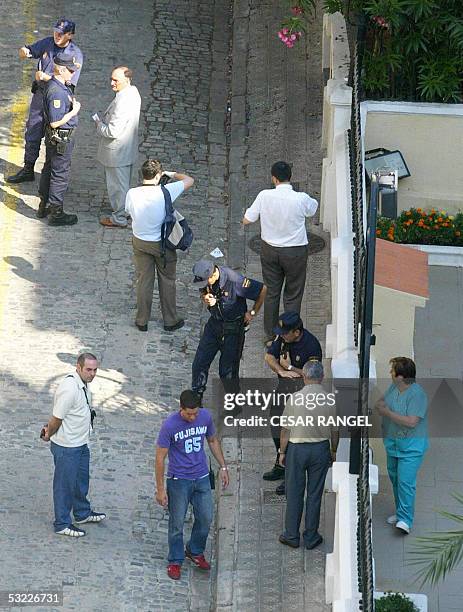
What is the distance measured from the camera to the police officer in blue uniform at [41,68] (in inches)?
611

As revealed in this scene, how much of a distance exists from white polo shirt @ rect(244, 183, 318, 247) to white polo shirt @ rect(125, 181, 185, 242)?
76 centimetres

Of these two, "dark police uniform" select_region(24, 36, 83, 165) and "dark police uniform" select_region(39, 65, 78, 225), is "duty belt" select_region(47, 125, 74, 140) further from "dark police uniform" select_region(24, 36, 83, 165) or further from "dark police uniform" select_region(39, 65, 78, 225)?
"dark police uniform" select_region(24, 36, 83, 165)

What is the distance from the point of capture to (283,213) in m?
13.5

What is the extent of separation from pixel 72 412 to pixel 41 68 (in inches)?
207

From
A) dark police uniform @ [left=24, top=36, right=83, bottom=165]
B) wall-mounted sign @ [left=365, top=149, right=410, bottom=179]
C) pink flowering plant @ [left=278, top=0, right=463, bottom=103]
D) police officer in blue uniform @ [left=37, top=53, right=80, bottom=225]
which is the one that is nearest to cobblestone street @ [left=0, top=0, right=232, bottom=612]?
police officer in blue uniform @ [left=37, top=53, right=80, bottom=225]

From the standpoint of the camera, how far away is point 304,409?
1133 cm

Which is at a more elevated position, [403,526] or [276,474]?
[403,526]

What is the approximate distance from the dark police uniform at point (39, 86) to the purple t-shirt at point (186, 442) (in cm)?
519

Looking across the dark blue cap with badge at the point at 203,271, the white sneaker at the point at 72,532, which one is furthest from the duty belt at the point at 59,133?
the white sneaker at the point at 72,532

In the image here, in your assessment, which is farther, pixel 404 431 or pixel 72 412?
pixel 72 412

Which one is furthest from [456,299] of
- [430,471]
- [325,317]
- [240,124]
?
[240,124]

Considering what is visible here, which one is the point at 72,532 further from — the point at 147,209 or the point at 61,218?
the point at 61,218

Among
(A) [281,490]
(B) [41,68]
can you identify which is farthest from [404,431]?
(B) [41,68]

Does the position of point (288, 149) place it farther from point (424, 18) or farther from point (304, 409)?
point (304, 409)
